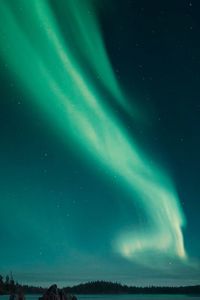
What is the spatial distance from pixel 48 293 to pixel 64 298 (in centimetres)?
201

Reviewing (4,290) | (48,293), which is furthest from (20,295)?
(4,290)

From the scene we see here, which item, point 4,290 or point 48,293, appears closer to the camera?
point 48,293

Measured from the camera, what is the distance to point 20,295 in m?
41.4

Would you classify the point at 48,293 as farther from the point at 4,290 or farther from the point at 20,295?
the point at 4,290

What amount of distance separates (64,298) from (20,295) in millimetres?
4368

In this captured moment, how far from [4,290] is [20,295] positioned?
178ft

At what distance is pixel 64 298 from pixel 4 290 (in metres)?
55.5

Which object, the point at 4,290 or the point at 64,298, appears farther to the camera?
the point at 4,290

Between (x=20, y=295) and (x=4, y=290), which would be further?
(x=4, y=290)

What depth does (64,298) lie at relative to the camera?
41312 mm

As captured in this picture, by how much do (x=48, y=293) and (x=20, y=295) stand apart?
320 cm

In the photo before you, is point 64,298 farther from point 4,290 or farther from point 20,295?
point 4,290

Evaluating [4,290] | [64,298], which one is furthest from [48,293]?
[4,290]

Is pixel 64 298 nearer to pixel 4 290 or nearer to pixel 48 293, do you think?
pixel 48 293
